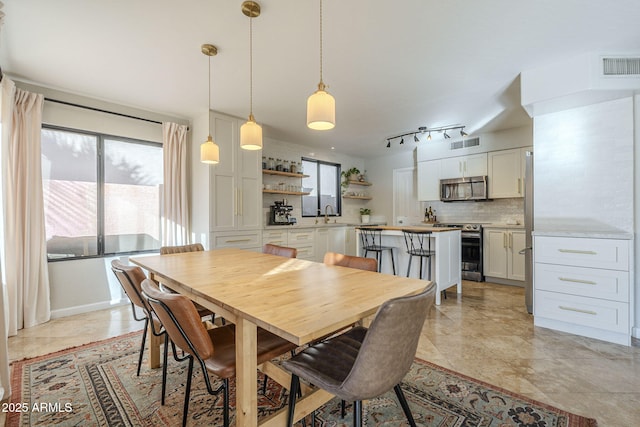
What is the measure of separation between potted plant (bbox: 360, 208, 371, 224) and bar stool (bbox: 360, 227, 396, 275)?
233cm

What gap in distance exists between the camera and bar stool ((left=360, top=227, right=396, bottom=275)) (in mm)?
4129

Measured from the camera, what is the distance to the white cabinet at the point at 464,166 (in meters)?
5.03

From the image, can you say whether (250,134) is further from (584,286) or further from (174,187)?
(584,286)

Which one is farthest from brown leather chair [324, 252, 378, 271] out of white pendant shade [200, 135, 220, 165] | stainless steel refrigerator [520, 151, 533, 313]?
stainless steel refrigerator [520, 151, 533, 313]

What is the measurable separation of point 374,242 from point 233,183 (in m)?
2.25

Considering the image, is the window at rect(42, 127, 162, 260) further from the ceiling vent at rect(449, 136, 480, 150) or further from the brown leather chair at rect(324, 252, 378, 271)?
the ceiling vent at rect(449, 136, 480, 150)

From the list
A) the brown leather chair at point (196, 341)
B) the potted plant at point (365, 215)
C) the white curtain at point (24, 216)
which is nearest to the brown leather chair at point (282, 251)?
the brown leather chair at point (196, 341)

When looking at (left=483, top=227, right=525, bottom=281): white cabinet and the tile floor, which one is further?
(left=483, top=227, right=525, bottom=281): white cabinet

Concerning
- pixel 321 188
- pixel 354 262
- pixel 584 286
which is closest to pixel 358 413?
pixel 354 262

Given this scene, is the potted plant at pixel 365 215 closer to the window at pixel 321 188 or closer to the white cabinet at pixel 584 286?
the window at pixel 321 188

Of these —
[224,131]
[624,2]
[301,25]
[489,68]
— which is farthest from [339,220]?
[624,2]

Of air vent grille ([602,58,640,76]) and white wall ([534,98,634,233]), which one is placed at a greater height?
air vent grille ([602,58,640,76])

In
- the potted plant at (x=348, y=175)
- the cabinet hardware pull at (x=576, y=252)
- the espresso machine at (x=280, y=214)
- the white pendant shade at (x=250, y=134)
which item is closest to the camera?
the white pendant shade at (x=250, y=134)

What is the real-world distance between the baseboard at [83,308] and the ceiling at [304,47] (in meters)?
2.49
